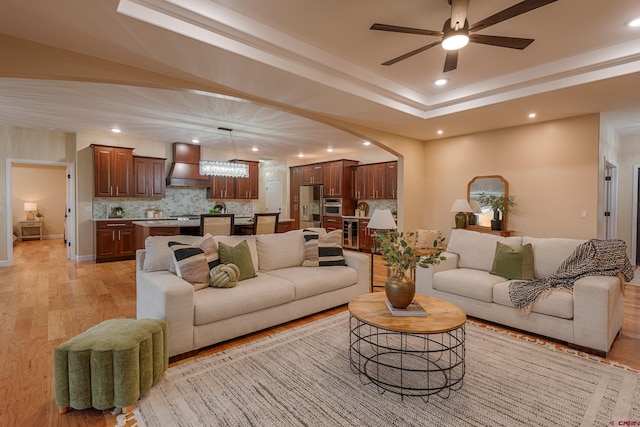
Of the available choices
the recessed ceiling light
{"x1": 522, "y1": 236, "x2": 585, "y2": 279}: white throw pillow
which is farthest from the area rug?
the recessed ceiling light

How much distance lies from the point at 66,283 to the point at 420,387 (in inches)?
215

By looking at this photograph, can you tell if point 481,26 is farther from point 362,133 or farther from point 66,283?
point 66,283

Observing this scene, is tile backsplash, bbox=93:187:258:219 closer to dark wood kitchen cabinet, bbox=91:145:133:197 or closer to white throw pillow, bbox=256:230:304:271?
dark wood kitchen cabinet, bbox=91:145:133:197

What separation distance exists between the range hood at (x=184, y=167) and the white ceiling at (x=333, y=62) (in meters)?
2.18

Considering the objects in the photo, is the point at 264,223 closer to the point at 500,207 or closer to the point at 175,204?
the point at 175,204

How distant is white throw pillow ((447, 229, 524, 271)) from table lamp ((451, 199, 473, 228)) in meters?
1.40

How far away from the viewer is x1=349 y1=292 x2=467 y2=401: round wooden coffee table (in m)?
2.14

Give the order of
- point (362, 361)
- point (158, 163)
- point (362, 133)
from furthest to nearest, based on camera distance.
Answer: point (158, 163) → point (362, 133) → point (362, 361)

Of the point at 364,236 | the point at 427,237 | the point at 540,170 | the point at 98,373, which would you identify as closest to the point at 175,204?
the point at 364,236

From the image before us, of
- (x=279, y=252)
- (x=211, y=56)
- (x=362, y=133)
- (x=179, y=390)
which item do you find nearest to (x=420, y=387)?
(x=179, y=390)

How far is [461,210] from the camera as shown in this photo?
218 inches

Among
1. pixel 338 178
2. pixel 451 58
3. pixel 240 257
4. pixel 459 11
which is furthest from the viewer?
pixel 338 178

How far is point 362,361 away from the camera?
2.59 meters

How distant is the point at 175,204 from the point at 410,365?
7.29 metres
